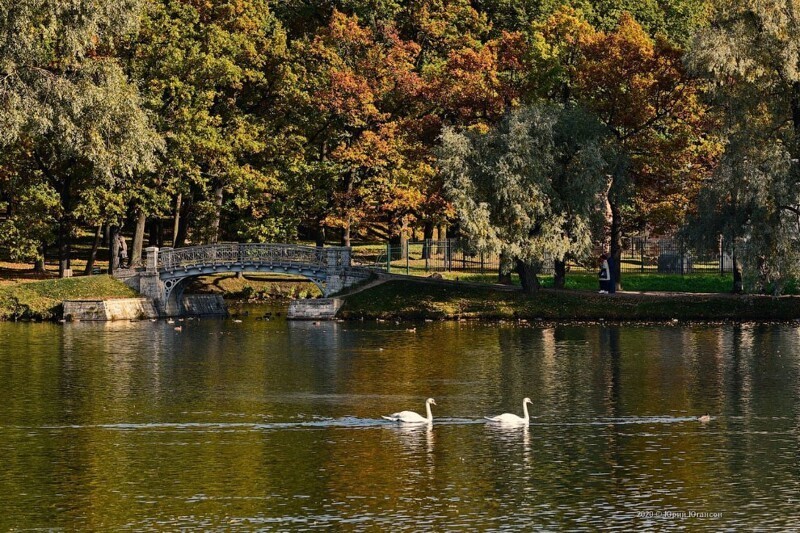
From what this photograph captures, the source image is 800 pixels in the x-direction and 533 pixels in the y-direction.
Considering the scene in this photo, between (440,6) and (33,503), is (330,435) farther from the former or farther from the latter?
(440,6)

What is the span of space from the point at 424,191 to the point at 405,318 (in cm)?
1354

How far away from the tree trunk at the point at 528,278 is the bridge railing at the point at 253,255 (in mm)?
10072

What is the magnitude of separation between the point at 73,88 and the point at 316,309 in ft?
57.3

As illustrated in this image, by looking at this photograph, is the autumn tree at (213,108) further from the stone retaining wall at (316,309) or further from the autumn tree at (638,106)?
the autumn tree at (638,106)

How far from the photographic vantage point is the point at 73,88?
69.5 metres

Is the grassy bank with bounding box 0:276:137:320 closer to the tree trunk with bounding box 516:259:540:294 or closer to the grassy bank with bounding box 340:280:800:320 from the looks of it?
the grassy bank with bounding box 340:280:800:320

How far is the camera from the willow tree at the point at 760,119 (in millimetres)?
66438

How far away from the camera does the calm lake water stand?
30844 millimetres

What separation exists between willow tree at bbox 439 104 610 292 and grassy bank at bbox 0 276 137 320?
2029cm

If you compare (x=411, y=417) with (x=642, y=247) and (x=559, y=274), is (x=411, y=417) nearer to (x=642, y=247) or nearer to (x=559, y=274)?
(x=559, y=274)

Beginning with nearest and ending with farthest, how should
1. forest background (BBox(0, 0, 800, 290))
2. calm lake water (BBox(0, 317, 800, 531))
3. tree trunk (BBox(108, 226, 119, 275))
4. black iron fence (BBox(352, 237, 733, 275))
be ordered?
calm lake water (BBox(0, 317, 800, 531)), forest background (BBox(0, 0, 800, 290)), black iron fence (BBox(352, 237, 733, 275)), tree trunk (BBox(108, 226, 119, 275))

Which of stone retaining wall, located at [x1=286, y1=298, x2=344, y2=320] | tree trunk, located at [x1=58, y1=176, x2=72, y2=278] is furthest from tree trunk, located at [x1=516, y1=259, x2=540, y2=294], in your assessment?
tree trunk, located at [x1=58, y1=176, x2=72, y2=278]

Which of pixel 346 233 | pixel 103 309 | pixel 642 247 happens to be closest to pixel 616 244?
pixel 642 247

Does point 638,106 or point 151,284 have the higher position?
point 638,106
